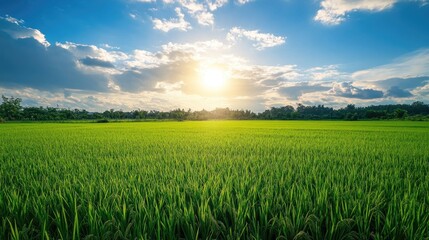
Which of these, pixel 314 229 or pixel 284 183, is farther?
pixel 284 183

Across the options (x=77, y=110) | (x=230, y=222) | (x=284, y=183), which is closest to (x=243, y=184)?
(x=284, y=183)

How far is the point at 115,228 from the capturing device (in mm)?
2129

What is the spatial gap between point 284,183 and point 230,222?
1.34 meters

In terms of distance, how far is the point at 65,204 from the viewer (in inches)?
106

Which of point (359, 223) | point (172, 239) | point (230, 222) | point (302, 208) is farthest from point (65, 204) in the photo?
point (359, 223)

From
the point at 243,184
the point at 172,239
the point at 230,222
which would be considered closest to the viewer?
the point at 172,239

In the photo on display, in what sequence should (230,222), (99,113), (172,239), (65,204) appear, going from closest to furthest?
(172,239)
(230,222)
(65,204)
(99,113)

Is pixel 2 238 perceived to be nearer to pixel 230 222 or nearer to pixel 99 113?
pixel 230 222

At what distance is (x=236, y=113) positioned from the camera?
99000mm

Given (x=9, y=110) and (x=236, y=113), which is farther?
(x=236, y=113)

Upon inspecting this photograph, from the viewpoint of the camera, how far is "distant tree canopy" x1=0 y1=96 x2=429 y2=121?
2655 inches

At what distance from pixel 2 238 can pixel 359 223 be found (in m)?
3.37

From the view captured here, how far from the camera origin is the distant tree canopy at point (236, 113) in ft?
221

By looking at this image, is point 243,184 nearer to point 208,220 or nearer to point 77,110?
point 208,220
